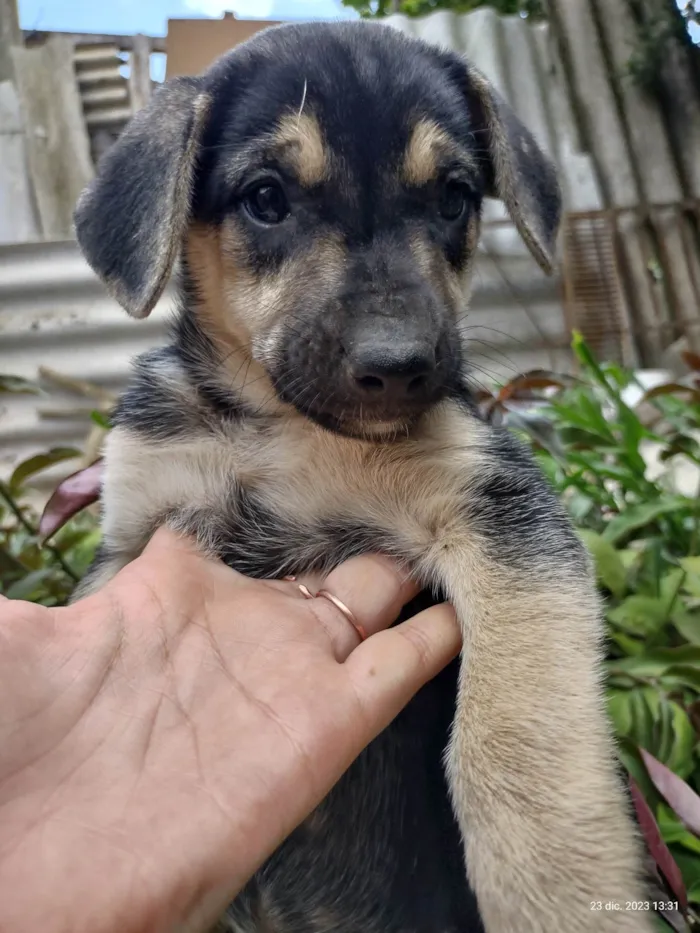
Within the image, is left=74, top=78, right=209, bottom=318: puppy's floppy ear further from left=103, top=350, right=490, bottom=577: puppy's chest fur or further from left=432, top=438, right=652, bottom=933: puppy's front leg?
left=432, top=438, right=652, bottom=933: puppy's front leg

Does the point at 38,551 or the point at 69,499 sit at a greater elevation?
the point at 69,499

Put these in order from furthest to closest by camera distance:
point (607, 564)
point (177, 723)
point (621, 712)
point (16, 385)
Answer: point (16, 385) < point (607, 564) < point (621, 712) < point (177, 723)

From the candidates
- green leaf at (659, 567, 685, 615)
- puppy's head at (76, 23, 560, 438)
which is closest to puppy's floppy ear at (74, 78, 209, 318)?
puppy's head at (76, 23, 560, 438)

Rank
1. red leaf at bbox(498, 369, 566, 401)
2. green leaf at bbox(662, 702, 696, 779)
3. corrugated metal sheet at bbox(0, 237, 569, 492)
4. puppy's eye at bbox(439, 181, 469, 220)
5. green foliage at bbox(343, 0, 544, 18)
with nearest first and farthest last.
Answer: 1. green leaf at bbox(662, 702, 696, 779)
2. puppy's eye at bbox(439, 181, 469, 220)
3. red leaf at bbox(498, 369, 566, 401)
4. corrugated metal sheet at bbox(0, 237, 569, 492)
5. green foliage at bbox(343, 0, 544, 18)

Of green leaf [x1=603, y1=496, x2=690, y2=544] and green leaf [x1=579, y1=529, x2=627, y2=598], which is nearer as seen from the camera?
green leaf [x1=579, y1=529, x2=627, y2=598]

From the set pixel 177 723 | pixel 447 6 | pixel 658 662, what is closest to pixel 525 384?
pixel 658 662

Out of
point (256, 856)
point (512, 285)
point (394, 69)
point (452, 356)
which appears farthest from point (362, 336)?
point (512, 285)

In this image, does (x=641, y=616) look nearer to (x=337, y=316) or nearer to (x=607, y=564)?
(x=607, y=564)
